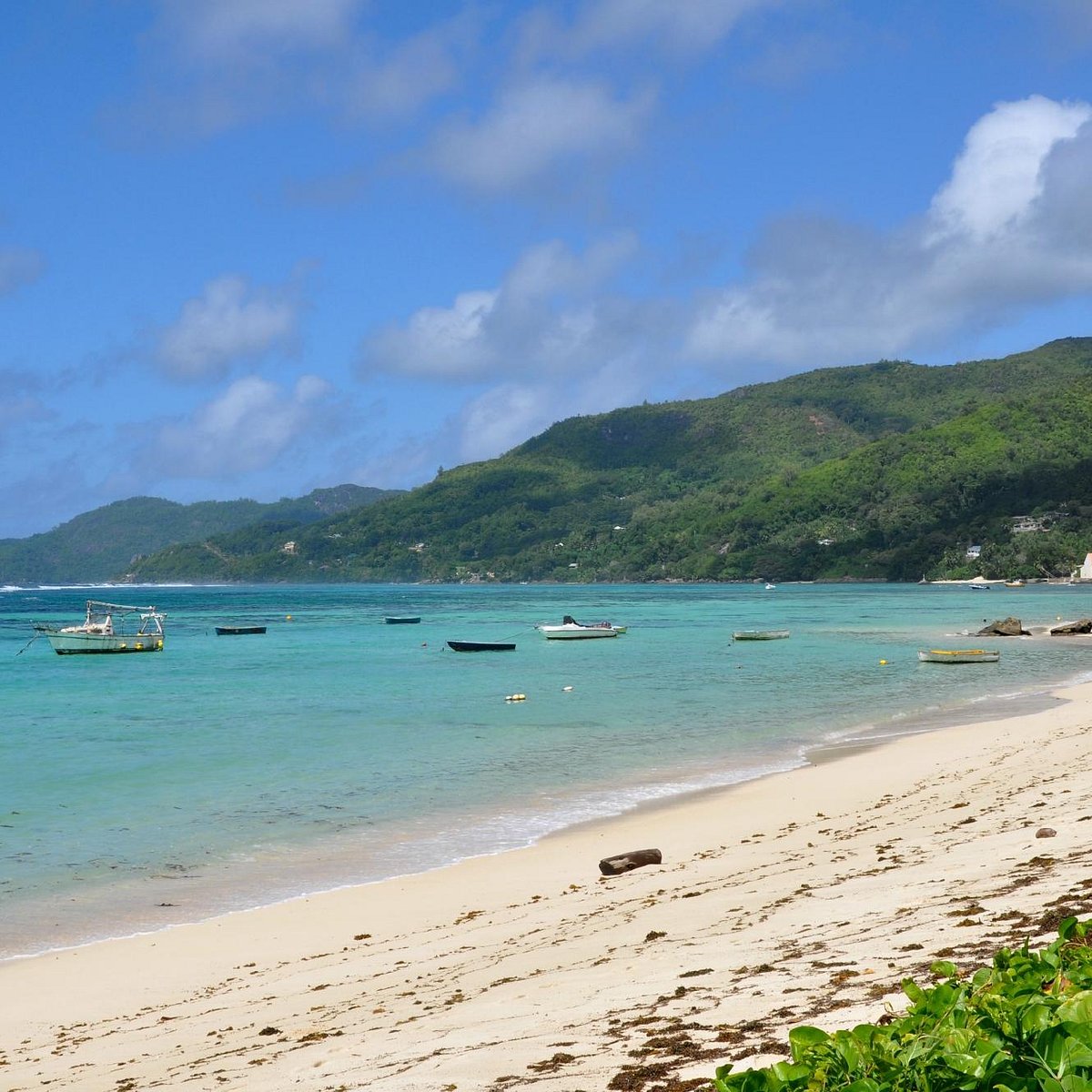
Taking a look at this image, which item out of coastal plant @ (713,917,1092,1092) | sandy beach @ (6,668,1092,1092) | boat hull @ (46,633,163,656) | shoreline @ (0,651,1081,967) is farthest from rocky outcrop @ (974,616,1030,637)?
coastal plant @ (713,917,1092,1092)

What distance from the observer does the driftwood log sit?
14.9 meters

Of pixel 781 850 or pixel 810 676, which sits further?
pixel 810 676

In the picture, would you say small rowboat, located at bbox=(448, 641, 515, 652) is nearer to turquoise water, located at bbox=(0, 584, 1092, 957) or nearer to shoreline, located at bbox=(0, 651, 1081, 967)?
turquoise water, located at bbox=(0, 584, 1092, 957)

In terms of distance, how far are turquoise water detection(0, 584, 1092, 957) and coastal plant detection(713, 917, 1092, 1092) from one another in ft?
41.5

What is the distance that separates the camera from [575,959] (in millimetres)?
9609

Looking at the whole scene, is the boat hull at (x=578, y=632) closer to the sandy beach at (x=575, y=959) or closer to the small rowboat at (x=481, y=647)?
the small rowboat at (x=481, y=647)

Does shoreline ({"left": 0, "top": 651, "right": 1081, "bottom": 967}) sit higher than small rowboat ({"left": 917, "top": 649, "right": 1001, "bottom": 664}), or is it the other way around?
shoreline ({"left": 0, "top": 651, "right": 1081, "bottom": 967})

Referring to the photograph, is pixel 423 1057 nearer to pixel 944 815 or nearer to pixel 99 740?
pixel 944 815

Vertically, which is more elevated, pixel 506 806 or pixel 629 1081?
pixel 629 1081

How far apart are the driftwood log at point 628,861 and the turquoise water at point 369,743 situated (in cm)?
345

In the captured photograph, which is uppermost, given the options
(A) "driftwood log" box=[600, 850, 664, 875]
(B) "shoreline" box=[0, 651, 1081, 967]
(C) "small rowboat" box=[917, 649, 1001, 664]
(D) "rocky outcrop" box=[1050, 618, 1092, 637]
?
(A) "driftwood log" box=[600, 850, 664, 875]

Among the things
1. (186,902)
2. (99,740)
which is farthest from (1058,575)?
(186,902)

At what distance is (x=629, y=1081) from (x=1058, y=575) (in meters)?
202

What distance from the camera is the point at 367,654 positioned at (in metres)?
72.1
